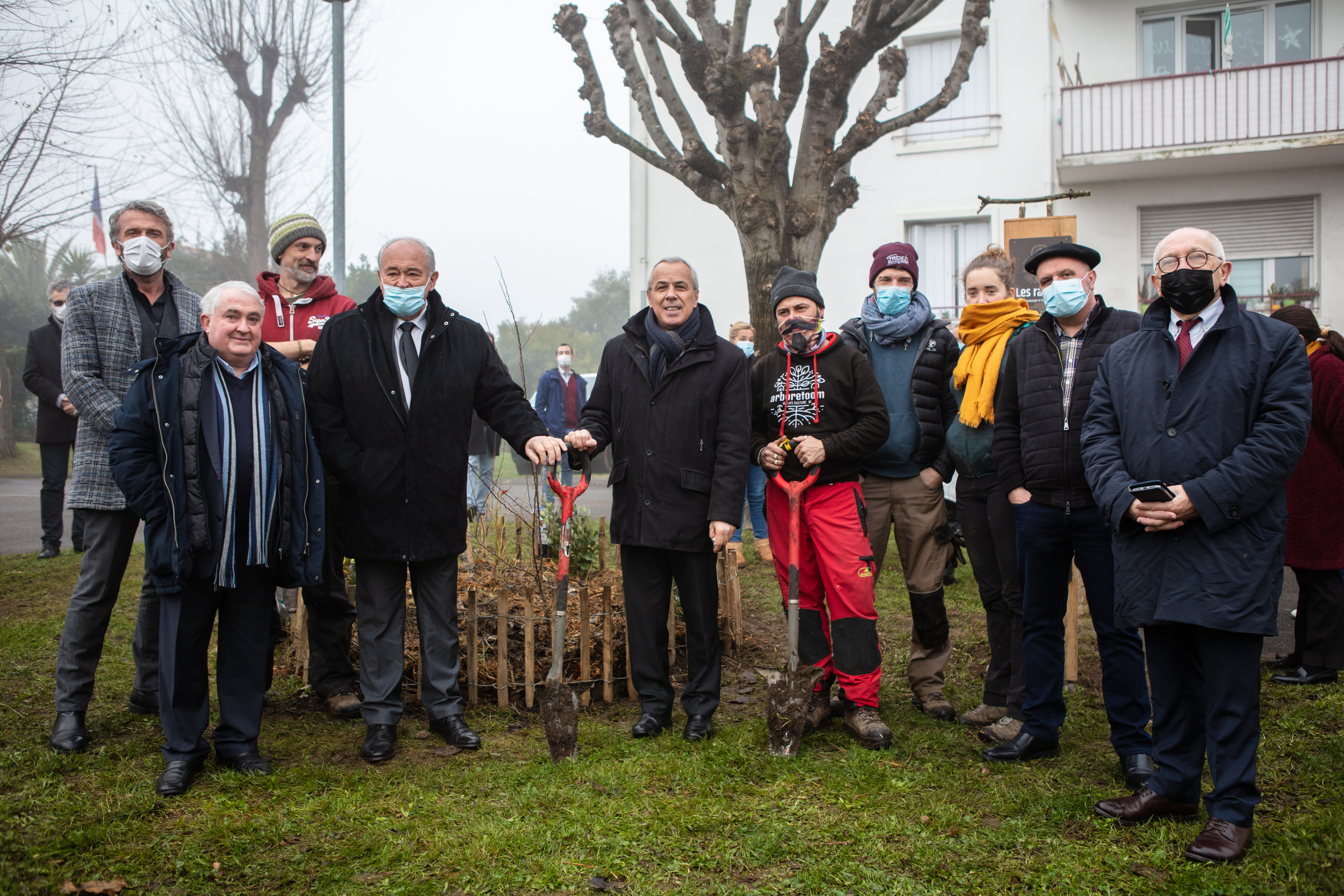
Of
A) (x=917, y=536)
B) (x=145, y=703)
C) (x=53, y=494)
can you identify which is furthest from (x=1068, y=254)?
(x=53, y=494)

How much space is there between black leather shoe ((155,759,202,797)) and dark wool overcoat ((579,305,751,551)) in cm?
204

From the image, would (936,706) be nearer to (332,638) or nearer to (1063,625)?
(1063,625)

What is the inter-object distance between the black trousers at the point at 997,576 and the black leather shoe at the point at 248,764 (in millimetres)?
3332

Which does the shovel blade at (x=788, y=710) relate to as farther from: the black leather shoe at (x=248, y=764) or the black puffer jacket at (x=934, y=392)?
the black leather shoe at (x=248, y=764)

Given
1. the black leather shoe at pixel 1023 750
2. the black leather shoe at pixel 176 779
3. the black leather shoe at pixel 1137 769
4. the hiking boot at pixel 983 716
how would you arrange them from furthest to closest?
the hiking boot at pixel 983 716
the black leather shoe at pixel 1023 750
the black leather shoe at pixel 1137 769
the black leather shoe at pixel 176 779

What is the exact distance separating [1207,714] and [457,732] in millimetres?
3050

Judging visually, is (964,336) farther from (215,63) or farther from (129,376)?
(215,63)

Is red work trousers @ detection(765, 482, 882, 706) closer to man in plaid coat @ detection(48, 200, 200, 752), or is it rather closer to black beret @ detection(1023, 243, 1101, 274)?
black beret @ detection(1023, 243, 1101, 274)

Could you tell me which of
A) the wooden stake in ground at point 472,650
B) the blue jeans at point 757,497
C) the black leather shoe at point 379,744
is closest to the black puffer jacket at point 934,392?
the wooden stake in ground at point 472,650

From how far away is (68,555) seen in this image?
8602mm

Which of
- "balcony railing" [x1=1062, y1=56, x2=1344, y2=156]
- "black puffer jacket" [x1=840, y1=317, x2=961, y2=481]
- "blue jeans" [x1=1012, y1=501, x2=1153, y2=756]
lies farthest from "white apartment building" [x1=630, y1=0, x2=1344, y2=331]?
"blue jeans" [x1=1012, y1=501, x2=1153, y2=756]

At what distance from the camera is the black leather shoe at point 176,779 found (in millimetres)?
3594

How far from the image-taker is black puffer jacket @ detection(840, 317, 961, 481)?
15.4 feet

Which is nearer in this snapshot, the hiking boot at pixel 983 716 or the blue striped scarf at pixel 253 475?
the blue striped scarf at pixel 253 475
